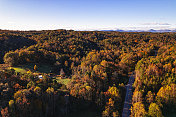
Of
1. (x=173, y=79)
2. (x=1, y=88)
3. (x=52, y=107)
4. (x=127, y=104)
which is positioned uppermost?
(x=1, y=88)

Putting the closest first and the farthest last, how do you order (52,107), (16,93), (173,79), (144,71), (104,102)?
(16,93) → (52,107) → (104,102) → (173,79) → (144,71)

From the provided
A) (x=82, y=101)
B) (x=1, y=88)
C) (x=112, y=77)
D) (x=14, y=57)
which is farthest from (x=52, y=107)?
(x=14, y=57)

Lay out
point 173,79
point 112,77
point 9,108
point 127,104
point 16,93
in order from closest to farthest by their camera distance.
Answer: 1. point 9,108
2. point 16,93
3. point 127,104
4. point 173,79
5. point 112,77

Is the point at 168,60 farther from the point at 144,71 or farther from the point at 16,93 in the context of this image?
the point at 16,93

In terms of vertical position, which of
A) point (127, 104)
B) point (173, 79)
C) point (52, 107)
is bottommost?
point (127, 104)

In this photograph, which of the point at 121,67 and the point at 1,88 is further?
the point at 121,67

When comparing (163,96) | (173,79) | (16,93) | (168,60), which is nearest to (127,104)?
(163,96)

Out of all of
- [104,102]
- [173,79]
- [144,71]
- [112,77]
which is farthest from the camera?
[144,71]

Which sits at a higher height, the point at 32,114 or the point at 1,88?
the point at 1,88

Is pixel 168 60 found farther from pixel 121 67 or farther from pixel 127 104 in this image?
pixel 127 104
